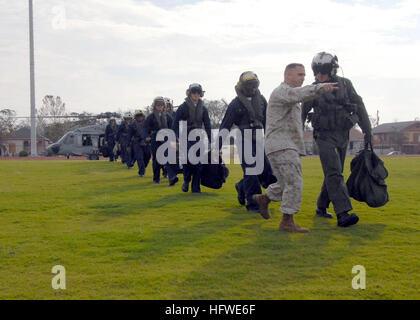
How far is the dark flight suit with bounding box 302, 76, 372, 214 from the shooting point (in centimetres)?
639

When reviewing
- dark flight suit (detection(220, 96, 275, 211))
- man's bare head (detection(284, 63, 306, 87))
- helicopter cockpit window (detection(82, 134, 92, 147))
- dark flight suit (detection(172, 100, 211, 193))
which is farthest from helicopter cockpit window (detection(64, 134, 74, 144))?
man's bare head (detection(284, 63, 306, 87))

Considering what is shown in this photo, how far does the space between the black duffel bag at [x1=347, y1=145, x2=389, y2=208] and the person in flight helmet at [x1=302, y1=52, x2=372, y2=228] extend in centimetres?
27

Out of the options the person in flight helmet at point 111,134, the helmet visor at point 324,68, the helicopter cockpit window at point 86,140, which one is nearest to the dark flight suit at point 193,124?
the helmet visor at point 324,68

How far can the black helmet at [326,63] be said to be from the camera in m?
6.43

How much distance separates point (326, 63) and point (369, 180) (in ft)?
5.69

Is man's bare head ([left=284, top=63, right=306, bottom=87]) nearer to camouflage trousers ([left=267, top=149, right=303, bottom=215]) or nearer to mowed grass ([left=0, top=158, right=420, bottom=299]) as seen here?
camouflage trousers ([left=267, top=149, right=303, bottom=215])

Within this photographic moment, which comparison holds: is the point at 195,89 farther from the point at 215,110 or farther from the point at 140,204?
the point at 215,110

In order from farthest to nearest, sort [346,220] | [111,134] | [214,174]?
[111,134]
[214,174]
[346,220]

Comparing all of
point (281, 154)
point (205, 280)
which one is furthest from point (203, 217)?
point (205, 280)

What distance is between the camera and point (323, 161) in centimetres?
654

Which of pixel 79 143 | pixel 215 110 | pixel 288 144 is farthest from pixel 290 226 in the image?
pixel 215 110

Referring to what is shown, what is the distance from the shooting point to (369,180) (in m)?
6.55
